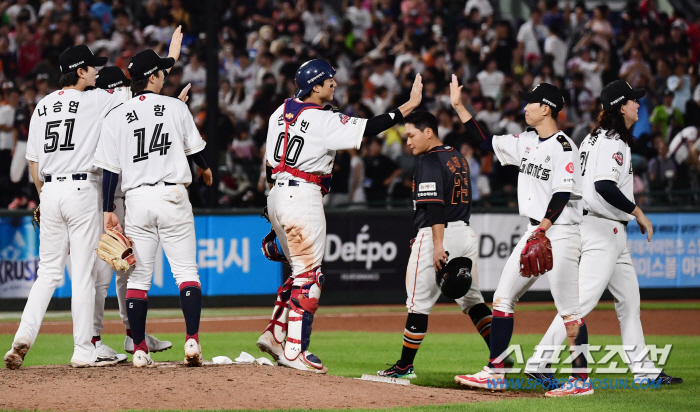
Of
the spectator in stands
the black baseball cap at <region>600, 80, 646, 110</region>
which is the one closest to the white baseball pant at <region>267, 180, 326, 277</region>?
the black baseball cap at <region>600, 80, 646, 110</region>

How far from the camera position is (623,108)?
7676 millimetres

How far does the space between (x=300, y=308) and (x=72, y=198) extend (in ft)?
6.73

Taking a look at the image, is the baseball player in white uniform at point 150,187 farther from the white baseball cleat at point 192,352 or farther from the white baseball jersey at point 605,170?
the white baseball jersey at point 605,170

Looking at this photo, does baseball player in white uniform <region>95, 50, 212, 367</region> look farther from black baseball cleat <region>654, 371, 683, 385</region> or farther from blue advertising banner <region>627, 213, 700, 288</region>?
blue advertising banner <region>627, 213, 700, 288</region>

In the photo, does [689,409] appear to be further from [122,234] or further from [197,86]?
[197,86]

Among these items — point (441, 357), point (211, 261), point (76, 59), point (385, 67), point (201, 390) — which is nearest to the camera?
point (201, 390)

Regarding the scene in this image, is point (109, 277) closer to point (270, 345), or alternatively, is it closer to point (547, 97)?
point (270, 345)

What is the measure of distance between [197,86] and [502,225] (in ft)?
21.0

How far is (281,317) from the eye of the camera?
25.2 feet

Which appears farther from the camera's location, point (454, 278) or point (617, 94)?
point (617, 94)

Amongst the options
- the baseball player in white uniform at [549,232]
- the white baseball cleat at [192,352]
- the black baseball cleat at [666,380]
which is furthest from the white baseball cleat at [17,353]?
the black baseball cleat at [666,380]

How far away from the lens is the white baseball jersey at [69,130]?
23.9 feet

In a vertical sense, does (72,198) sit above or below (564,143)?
below

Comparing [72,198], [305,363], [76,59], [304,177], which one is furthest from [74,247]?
[305,363]
